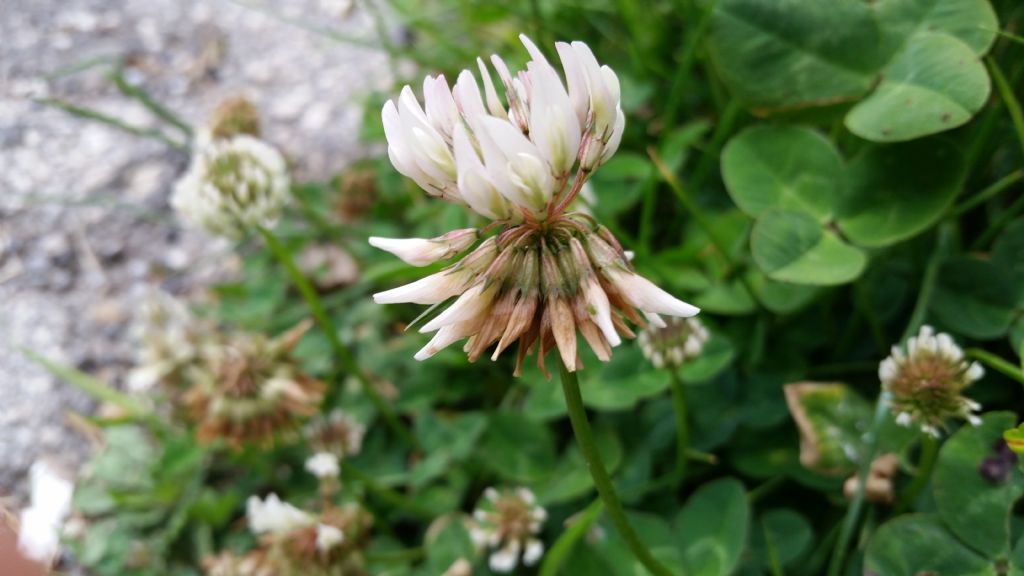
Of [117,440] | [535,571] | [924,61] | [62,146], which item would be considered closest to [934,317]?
[924,61]

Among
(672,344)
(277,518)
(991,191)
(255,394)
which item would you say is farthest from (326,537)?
(991,191)

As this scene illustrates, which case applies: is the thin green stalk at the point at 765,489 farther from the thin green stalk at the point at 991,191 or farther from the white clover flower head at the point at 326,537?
the white clover flower head at the point at 326,537

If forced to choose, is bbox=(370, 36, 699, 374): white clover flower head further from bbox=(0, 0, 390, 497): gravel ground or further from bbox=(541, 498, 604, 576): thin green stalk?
bbox=(0, 0, 390, 497): gravel ground

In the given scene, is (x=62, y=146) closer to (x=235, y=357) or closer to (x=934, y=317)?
(x=235, y=357)

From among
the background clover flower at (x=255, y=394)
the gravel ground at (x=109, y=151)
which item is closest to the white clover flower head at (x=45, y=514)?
the gravel ground at (x=109, y=151)

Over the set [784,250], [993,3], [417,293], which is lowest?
[784,250]

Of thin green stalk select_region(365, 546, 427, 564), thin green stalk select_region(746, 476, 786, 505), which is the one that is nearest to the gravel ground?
thin green stalk select_region(365, 546, 427, 564)
